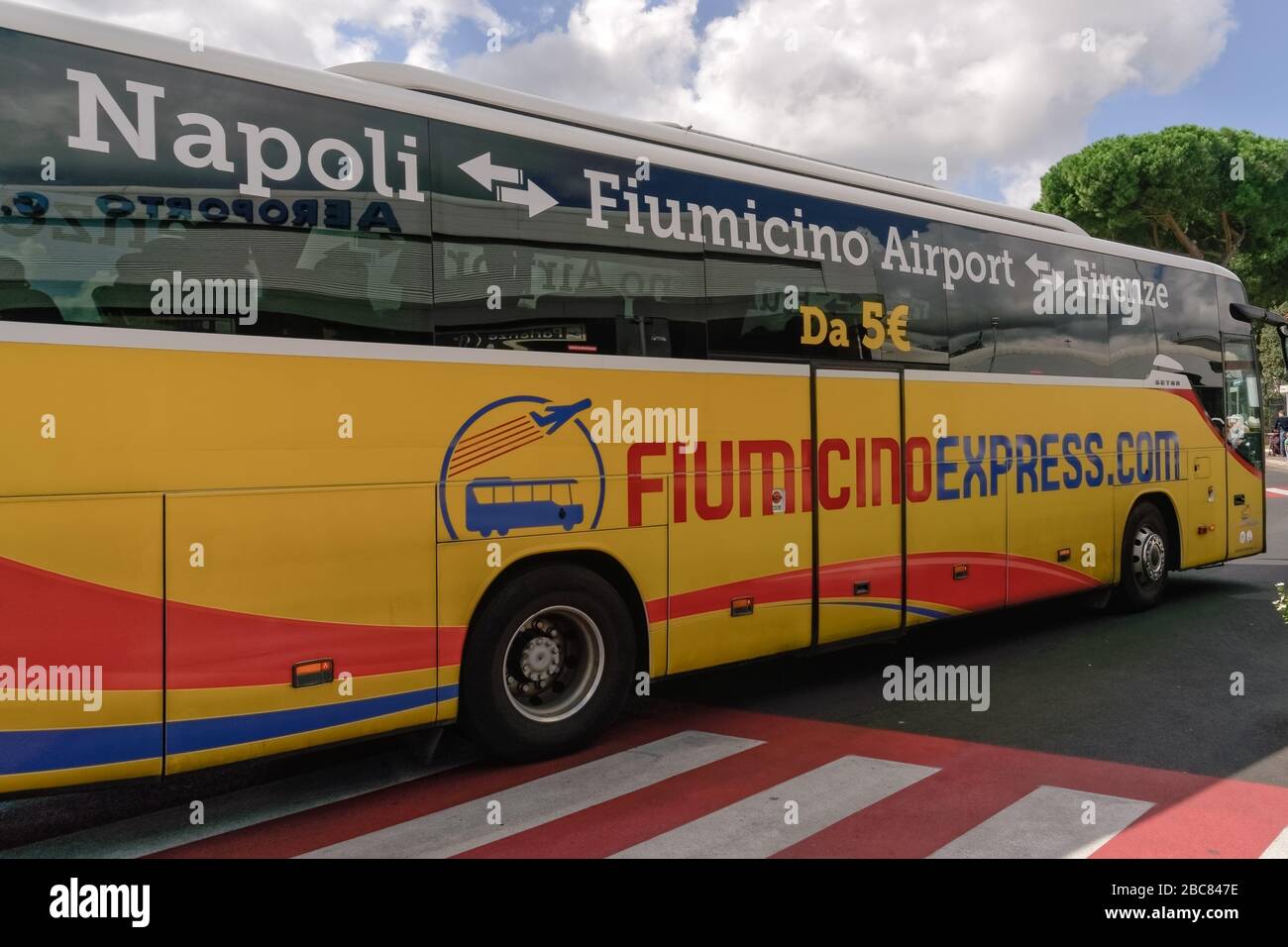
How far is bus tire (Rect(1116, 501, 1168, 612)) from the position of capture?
10.1 metres

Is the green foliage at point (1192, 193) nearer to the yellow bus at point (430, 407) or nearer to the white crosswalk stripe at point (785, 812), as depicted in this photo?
the yellow bus at point (430, 407)

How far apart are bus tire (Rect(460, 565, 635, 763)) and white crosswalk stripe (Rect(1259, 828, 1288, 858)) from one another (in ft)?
10.5

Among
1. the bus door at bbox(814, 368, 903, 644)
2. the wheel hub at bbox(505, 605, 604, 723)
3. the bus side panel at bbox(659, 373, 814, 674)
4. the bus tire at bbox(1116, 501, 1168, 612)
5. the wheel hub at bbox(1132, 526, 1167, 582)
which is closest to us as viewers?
the wheel hub at bbox(505, 605, 604, 723)

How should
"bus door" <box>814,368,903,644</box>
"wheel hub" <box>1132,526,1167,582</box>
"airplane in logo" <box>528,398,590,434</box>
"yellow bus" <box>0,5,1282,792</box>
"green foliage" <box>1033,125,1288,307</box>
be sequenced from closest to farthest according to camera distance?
"yellow bus" <box>0,5,1282,792</box> → "airplane in logo" <box>528,398,590,434</box> → "bus door" <box>814,368,903,644</box> → "wheel hub" <box>1132,526,1167,582</box> → "green foliage" <box>1033,125,1288,307</box>

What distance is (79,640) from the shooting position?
408 centimetres

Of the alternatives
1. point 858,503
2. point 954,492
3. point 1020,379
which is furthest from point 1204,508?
point 858,503

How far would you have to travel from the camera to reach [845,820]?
185 inches

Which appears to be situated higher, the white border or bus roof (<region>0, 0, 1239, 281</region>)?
bus roof (<region>0, 0, 1239, 281</region>)

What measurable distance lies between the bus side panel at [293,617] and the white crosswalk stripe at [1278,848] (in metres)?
3.81

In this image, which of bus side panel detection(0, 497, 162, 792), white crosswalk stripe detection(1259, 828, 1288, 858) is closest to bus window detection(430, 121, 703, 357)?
bus side panel detection(0, 497, 162, 792)

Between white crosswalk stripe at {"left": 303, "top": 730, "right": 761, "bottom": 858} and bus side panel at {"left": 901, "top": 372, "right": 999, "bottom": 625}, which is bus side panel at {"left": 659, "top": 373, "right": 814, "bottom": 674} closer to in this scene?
white crosswalk stripe at {"left": 303, "top": 730, "right": 761, "bottom": 858}

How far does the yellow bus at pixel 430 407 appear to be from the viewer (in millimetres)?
4102

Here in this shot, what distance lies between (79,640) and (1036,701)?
18.8ft
